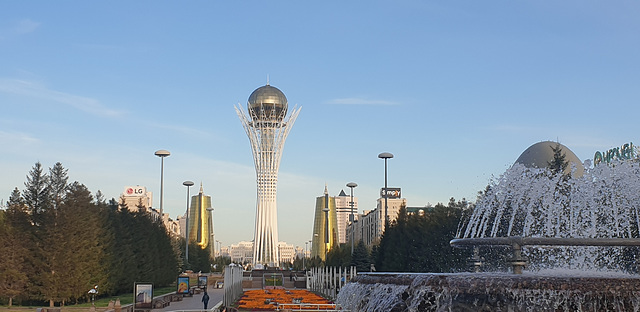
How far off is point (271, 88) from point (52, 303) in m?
97.1

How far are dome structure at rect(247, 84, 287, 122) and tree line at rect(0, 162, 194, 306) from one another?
80548mm

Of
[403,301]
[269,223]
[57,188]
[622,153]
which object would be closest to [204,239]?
[269,223]

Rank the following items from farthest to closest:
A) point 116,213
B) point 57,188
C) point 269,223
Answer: point 269,223 < point 116,213 < point 57,188

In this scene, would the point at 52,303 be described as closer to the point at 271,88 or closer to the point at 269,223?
the point at 269,223

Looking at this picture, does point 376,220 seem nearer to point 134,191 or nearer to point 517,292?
point 134,191

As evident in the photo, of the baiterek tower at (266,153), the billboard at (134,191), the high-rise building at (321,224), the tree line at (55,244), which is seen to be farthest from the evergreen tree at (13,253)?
the billboard at (134,191)

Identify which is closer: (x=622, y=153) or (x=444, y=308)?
(x=444, y=308)

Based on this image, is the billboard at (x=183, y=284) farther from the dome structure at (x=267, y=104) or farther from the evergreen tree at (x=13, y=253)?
the dome structure at (x=267, y=104)

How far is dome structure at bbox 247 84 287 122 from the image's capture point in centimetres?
12131

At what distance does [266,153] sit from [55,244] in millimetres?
79103

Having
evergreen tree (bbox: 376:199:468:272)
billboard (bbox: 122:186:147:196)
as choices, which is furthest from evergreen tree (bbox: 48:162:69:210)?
billboard (bbox: 122:186:147:196)

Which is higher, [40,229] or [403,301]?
[40,229]

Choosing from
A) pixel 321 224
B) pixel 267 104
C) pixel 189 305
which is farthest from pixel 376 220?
pixel 189 305

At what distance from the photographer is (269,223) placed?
118438 millimetres
